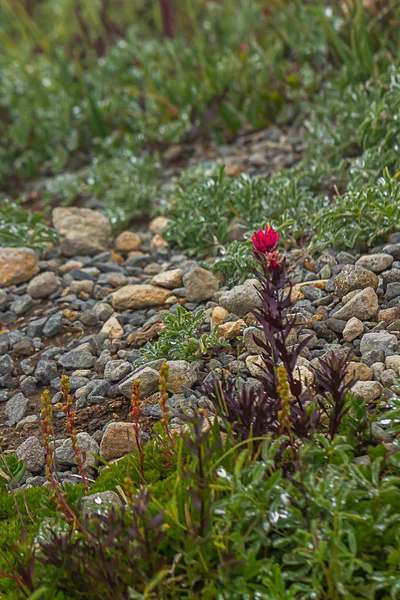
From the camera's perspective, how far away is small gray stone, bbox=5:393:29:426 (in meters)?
3.02

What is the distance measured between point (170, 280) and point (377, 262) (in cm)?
106

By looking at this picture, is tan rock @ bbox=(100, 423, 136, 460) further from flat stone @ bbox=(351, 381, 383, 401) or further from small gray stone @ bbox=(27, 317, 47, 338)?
small gray stone @ bbox=(27, 317, 47, 338)

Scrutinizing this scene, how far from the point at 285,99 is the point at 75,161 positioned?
1.81 meters

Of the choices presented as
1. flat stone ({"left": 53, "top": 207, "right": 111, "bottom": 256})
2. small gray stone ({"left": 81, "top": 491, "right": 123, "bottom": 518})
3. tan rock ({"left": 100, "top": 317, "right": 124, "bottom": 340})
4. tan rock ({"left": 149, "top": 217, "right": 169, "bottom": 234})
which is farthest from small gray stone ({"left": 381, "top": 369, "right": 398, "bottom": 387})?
flat stone ({"left": 53, "top": 207, "right": 111, "bottom": 256})

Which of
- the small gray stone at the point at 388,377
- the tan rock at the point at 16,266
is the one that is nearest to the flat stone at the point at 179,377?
the small gray stone at the point at 388,377

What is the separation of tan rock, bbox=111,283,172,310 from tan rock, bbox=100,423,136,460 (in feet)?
3.32

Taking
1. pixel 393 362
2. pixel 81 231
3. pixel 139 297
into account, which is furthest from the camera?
pixel 81 231

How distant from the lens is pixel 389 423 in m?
2.34

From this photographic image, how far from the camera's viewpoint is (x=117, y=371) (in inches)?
120

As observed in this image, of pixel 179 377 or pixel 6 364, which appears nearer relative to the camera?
pixel 179 377

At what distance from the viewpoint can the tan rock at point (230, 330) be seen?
3.05 metres

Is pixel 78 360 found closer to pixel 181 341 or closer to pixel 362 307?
pixel 181 341

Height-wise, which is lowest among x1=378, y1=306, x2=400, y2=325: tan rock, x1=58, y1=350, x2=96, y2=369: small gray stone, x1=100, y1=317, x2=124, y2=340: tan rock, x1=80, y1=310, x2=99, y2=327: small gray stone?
x1=378, y1=306, x2=400, y2=325: tan rock

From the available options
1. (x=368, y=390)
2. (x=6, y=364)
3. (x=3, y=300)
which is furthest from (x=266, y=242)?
(x=3, y=300)
